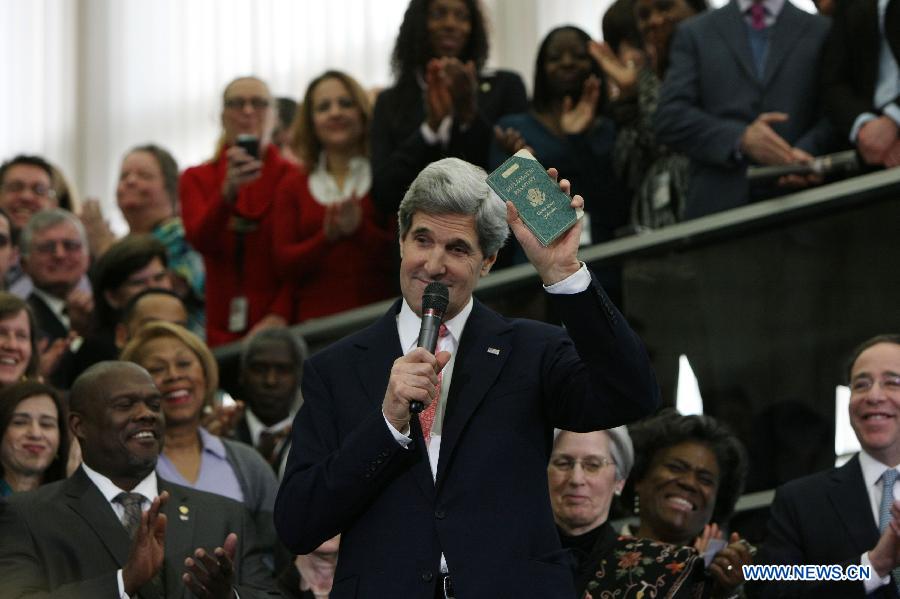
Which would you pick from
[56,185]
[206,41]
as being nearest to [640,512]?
[56,185]

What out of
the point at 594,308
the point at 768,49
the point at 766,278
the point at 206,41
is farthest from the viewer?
the point at 206,41

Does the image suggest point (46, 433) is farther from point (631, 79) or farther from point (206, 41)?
point (206, 41)

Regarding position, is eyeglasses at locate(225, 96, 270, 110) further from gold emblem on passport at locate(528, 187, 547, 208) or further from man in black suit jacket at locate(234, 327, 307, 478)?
gold emblem on passport at locate(528, 187, 547, 208)

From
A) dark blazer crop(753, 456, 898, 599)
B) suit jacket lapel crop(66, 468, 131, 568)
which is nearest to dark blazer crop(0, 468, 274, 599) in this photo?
suit jacket lapel crop(66, 468, 131, 568)

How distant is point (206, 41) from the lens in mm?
12734

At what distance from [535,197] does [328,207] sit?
3.64m

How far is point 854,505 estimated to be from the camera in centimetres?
474

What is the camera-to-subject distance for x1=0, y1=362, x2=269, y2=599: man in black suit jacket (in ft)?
13.3

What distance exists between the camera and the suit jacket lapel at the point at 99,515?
4.40 metres

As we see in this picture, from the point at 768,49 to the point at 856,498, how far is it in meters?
2.08

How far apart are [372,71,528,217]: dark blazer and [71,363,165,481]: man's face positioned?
1987mm

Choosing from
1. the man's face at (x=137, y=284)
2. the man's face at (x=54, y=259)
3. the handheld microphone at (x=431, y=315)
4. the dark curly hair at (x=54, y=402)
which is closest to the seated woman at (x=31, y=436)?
the dark curly hair at (x=54, y=402)

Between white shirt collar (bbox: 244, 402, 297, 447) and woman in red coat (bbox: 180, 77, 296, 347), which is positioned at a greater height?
woman in red coat (bbox: 180, 77, 296, 347)

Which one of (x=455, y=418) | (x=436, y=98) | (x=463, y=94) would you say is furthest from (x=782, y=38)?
(x=455, y=418)
